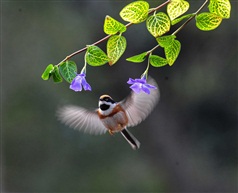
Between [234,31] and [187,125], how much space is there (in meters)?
0.72

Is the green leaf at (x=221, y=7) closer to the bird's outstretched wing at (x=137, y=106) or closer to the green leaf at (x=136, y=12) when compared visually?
the green leaf at (x=136, y=12)

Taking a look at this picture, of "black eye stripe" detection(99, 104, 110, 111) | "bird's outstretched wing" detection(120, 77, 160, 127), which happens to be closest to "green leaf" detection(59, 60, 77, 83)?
"bird's outstretched wing" detection(120, 77, 160, 127)

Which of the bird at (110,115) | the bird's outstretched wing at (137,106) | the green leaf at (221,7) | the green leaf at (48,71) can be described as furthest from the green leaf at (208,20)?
the bird at (110,115)

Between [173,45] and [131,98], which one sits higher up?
[173,45]

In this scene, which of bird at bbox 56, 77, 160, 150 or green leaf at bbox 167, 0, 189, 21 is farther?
bird at bbox 56, 77, 160, 150

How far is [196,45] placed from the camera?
3115mm

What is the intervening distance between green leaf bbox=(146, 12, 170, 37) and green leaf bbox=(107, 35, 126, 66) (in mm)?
43

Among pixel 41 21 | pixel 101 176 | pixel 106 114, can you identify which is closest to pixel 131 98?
pixel 106 114

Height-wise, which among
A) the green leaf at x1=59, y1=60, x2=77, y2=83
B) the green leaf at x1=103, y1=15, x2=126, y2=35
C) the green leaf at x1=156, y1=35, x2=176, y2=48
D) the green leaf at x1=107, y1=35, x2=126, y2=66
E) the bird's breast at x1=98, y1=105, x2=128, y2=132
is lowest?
the bird's breast at x1=98, y1=105, x2=128, y2=132

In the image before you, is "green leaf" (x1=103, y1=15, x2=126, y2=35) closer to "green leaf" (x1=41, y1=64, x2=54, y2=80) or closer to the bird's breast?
"green leaf" (x1=41, y1=64, x2=54, y2=80)

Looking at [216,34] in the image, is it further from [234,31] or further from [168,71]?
[168,71]

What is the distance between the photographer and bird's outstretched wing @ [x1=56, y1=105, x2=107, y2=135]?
158cm

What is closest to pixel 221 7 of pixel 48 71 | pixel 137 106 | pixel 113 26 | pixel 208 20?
pixel 208 20

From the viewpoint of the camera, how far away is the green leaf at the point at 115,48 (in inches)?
26.1
